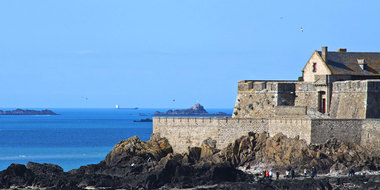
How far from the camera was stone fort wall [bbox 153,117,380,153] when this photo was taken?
4612 cm

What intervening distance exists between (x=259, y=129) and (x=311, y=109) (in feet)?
14.9

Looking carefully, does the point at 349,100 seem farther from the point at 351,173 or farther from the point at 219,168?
the point at 219,168

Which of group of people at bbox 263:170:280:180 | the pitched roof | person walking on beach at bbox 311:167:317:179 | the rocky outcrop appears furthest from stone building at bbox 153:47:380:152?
group of people at bbox 263:170:280:180

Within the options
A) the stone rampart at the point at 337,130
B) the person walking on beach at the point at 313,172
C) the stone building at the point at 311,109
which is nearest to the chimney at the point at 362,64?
the stone building at the point at 311,109

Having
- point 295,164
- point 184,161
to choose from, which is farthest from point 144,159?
point 295,164

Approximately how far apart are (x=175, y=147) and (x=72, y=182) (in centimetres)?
1101

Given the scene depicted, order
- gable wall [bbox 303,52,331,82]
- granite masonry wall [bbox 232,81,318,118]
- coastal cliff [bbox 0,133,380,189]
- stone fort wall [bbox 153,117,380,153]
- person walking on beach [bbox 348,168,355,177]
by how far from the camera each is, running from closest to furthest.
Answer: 1. coastal cliff [bbox 0,133,380,189]
2. person walking on beach [bbox 348,168,355,177]
3. stone fort wall [bbox 153,117,380,153]
4. gable wall [bbox 303,52,331,82]
5. granite masonry wall [bbox 232,81,318,118]

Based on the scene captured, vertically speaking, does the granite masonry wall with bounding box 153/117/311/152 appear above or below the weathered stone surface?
above

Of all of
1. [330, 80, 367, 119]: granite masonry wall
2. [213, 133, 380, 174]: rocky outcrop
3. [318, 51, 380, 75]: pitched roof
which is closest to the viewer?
[213, 133, 380, 174]: rocky outcrop

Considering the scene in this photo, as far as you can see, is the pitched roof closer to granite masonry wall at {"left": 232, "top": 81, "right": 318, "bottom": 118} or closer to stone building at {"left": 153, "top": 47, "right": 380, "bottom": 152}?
stone building at {"left": 153, "top": 47, "right": 380, "bottom": 152}

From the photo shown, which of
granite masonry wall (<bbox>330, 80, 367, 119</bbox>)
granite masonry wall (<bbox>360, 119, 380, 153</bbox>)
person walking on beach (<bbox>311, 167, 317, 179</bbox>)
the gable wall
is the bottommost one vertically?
person walking on beach (<bbox>311, 167, 317, 179</bbox>)

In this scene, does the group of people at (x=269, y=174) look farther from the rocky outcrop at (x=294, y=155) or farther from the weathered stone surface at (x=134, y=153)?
the weathered stone surface at (x=134, y=153)

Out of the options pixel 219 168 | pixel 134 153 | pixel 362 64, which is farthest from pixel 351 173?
pixel 134 153

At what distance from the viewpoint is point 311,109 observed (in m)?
52.0
